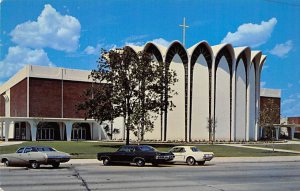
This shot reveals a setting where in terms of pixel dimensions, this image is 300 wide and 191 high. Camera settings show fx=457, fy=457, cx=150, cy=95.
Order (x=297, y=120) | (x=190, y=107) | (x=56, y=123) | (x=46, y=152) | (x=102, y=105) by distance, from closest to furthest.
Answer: (x=46, y=152) < (x=102, y=105) < (x=190, y=107) < (x=56, y=123) < (x=297, y=120)

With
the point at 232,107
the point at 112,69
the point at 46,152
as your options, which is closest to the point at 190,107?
the point at 232,107

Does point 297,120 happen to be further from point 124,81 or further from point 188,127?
point 124,81

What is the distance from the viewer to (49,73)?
78375 mm

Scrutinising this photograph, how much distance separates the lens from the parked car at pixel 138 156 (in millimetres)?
27578

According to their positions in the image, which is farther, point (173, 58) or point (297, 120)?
point (297, 120)

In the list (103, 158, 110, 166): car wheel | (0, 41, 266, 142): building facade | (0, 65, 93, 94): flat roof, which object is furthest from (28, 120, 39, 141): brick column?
(103, 158, 110, 166): car wheel

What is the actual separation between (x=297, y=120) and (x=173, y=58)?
72.3 meters

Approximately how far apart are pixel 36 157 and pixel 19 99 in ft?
189

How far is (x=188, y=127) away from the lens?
74438 mm

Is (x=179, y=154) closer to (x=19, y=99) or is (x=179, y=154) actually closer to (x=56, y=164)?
(x=56, y=164)

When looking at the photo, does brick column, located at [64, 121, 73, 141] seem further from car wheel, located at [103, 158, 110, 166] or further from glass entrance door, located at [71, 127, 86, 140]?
car wheel, located at [103, 158, 110, 166]

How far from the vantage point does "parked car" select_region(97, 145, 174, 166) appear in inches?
1086

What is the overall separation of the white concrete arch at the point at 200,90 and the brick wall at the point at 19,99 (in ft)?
91.8

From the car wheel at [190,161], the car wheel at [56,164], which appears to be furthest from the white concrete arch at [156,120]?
the car wheel at [56,164]
